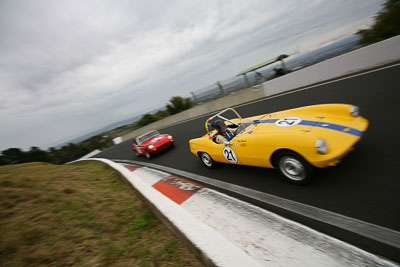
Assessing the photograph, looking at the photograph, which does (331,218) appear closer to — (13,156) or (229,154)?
(229,154)

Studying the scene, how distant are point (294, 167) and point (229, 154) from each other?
1.26m

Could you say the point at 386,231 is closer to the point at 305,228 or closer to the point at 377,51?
the point at 305,228

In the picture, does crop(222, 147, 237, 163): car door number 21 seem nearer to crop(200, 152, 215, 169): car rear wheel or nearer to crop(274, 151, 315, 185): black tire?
crop(200, 152, 215, 169): car rear wheel

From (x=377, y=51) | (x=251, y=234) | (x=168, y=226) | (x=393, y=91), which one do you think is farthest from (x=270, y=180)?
(x=377, y=51)

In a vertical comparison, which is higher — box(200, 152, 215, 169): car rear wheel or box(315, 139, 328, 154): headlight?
box(315, 139, 328, 154): headlight

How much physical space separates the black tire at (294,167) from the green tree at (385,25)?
604 inches

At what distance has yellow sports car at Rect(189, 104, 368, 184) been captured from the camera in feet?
8.22

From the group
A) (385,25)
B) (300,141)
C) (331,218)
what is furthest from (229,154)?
(385,25)

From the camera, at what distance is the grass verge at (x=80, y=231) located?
6.97 feet

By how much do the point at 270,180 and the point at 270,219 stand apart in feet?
3.61

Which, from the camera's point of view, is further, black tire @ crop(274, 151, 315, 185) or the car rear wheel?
the car rear wheel

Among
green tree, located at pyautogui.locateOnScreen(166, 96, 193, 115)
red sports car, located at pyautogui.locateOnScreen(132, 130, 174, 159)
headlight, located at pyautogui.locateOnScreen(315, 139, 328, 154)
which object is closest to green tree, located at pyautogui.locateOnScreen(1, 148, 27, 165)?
green tree, located at pyautogui.locateOnScreen(166, 96, 193, 115)

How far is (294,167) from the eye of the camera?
9.52ft

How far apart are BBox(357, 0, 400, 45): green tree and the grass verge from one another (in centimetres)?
1740
